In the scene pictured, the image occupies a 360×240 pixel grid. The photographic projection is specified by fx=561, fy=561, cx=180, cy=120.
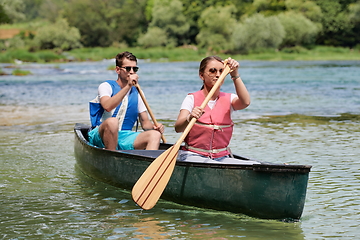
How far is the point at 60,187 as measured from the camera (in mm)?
6043

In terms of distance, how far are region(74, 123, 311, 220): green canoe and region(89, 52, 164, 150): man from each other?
1.02 feet

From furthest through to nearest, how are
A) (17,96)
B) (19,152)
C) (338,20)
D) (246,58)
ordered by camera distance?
(338,20), (246,58), (17,96), (19,152)

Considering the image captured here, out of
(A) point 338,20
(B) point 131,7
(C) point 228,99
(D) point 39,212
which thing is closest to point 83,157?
(D) point 39,212

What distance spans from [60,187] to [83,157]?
18.8 inches

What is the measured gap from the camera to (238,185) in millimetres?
4441

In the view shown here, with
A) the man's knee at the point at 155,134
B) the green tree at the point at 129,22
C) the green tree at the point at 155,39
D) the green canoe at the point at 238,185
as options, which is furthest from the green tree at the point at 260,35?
the green canoe at the point at 238,185

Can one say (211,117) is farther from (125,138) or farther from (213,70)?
(125,138)

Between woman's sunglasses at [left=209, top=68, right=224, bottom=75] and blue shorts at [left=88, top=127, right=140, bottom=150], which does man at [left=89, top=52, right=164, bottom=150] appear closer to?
blue shorts at [left=88, top=127, right=140, bottom=150]

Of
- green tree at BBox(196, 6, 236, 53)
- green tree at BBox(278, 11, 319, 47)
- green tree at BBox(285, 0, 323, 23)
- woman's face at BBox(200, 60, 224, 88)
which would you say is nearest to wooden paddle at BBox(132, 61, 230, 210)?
woman's face at BBox(200, 60, 224, 88)

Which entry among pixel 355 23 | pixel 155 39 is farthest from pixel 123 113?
pixel 155 39

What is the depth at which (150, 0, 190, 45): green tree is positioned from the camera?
237 feet

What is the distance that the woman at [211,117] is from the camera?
4594 millimetres

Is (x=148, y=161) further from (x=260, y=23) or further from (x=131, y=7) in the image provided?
(x=131, y=7)

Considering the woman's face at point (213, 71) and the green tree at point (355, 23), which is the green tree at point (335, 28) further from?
the woman's face at point (213, 71)
